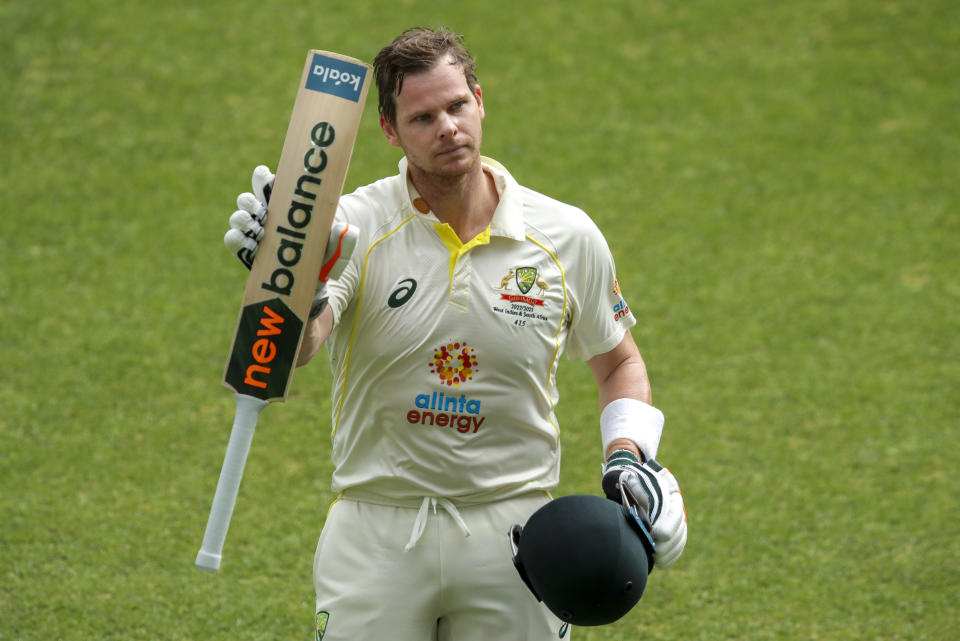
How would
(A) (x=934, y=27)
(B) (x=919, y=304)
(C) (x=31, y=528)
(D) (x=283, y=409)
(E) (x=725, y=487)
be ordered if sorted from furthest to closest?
(A) (x=934, y=27)
(B) (x=919, y=304)
(D) (x=283, y=409)
(E) (x=725, y=487)
(C) (x=31, y=528)

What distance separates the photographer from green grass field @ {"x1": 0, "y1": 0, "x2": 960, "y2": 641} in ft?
17.0

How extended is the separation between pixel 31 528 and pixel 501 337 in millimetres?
3257

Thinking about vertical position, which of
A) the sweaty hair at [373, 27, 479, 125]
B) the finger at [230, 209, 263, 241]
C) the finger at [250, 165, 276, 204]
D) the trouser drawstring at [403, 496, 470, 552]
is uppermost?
the sweaty hair at [373, 27, 479, 125]

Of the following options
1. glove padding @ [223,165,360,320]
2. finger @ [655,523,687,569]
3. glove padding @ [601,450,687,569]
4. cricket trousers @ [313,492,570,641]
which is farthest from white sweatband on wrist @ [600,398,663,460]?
glove padding @ [223,165,360,320]

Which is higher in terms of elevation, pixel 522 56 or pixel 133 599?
pixel 522 56

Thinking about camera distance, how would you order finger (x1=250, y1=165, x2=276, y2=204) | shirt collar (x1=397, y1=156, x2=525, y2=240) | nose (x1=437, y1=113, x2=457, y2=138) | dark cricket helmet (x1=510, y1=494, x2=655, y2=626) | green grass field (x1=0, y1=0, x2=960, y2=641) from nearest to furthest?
dark cricket helmet (x1=510, y1=494, x2=655, y2=626) < finger (x1=250, y1=165, x2=276, y2=204) < nose (x1=437, y1=113, x2=457, y2=138) < shirt collar (x1=397, y1=156, x2=525, y2=240) < green grass field (x1=0, y1=0, x2=960, y2=641)

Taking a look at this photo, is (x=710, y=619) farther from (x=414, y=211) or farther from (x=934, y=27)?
(x=934, y=27)

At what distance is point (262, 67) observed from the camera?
30.5ft

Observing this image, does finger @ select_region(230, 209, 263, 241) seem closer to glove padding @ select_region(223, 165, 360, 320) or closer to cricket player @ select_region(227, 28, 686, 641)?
glove padding @ select_region(223, 165, 360, 320)

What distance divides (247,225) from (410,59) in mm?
637

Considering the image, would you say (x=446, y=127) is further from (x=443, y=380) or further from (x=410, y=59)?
(x=443, y=380)

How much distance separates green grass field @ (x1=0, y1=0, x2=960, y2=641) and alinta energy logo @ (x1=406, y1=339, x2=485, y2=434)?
2106mm

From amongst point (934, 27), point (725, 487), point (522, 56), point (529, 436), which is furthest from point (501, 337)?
point (934, 27)

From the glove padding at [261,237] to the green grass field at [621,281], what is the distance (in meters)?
2.44
